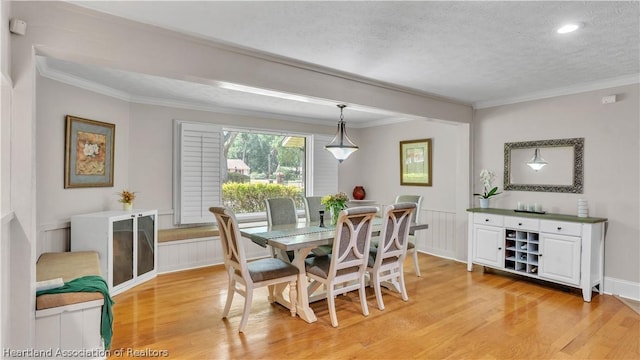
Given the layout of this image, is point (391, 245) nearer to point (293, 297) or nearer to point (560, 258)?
point (293, 297)

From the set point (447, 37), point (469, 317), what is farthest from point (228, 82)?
point (469, 317)

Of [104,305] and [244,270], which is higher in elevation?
[244,270]

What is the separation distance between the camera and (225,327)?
2988mm

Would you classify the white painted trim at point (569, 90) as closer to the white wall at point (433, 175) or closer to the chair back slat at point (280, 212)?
the white wall at point (433, 175)

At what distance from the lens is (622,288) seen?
3.79 metres

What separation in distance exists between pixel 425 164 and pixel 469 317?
9.89ft

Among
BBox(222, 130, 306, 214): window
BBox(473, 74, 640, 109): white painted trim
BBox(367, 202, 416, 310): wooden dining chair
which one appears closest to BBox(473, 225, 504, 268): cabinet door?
BBox(367, 202, 416, 310): wooden dining chair

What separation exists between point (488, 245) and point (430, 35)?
9.88ft

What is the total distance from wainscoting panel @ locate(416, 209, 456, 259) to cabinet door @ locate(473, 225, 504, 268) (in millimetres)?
735

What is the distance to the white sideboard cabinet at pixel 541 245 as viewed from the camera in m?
3.71

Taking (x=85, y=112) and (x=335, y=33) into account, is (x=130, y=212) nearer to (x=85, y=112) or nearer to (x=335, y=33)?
(x=85, y=112)

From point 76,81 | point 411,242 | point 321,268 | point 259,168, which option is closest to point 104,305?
point 321,268

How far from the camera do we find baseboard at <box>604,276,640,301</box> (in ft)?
12.1

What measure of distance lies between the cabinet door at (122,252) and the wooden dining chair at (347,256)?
6.83ft
